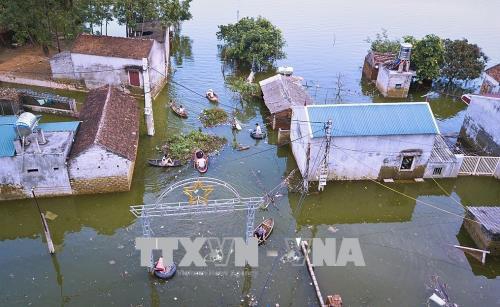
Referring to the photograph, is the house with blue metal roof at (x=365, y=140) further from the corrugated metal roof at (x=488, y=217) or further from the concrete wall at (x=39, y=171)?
the concrete wall at (x=39, y=171)

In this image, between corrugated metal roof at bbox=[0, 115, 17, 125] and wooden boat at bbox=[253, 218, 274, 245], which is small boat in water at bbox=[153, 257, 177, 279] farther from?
corrugated metal roof at bbox=[0, 115, 17, 125]

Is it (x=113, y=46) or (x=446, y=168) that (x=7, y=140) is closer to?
(x=113, y=46)

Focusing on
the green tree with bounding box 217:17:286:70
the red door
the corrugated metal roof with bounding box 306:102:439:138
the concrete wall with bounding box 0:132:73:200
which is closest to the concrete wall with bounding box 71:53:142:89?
the red door

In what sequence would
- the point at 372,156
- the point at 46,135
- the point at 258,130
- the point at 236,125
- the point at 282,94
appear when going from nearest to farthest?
1. the point at 46,135
2. the point at 372,156
3. the point at 258,130
4. the point at 236,125
5. the point at 282,94

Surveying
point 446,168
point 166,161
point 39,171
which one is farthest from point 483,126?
point 39,171

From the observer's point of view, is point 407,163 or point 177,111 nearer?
point 407,163
